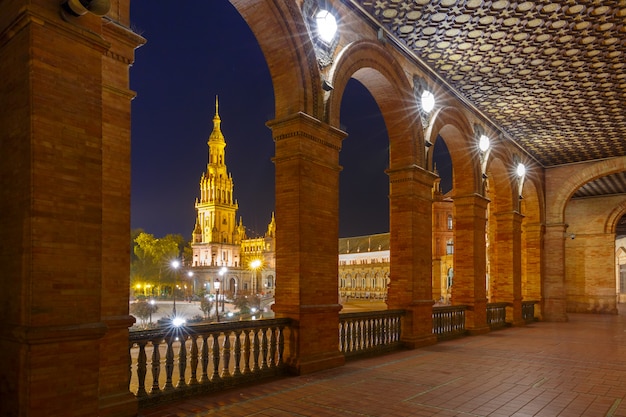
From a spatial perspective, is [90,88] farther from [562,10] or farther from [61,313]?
[562,10]

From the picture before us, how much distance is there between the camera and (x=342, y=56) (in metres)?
9.62

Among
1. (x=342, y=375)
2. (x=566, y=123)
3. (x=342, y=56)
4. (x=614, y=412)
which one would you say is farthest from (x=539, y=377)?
(x=566, y=123)

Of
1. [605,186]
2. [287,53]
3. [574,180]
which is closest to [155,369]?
[287,53]

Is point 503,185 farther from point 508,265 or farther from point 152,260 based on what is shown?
point 152,260

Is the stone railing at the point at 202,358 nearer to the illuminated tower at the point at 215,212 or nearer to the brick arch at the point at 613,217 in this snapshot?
the brick arch at the point at 613,217

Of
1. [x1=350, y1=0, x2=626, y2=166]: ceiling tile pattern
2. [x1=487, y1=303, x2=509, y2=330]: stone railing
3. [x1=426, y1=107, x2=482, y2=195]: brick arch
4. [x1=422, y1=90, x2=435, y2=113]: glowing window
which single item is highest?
[x1=350, y1=0, x2=626, y2=166]: ceiling tile pattern

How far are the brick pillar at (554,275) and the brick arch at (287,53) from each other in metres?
16.5

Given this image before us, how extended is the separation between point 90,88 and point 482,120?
13808 millimetres

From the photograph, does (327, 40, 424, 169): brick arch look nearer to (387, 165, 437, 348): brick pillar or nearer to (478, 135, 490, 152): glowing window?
(387, 165, 437, 348): brick pillar

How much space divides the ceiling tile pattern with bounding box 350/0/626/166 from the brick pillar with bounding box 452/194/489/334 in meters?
3.15

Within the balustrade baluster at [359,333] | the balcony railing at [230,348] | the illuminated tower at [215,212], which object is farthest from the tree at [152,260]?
the balustrade baluster at [359,333]

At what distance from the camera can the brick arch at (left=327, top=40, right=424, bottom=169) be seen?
31.7 ft

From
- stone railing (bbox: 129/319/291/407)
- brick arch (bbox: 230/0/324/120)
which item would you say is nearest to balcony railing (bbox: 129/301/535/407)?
stone railing (bbox: 129/319/291/407)

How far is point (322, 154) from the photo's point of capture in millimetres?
9016
